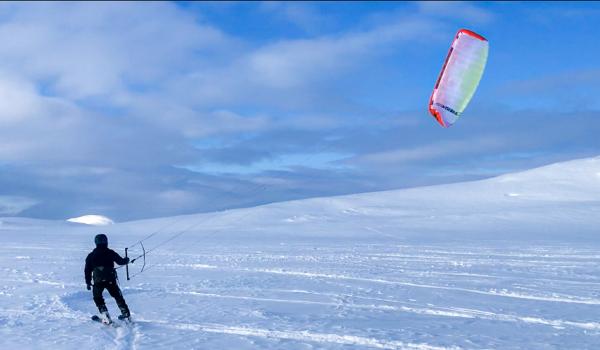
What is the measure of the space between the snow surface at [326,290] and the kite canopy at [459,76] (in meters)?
3.80

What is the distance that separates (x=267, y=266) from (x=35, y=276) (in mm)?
5410

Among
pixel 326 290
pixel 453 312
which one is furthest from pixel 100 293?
pixel 453 312

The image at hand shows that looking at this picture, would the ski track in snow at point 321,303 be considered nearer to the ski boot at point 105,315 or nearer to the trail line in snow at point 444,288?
the trail line in snow at point 444,288

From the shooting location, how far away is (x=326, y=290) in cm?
1147

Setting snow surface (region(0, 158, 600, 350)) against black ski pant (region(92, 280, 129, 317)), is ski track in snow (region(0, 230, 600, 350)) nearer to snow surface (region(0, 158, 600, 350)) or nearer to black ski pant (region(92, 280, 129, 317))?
snow surface (region(0, 158, 600, 350))

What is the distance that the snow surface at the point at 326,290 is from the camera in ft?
25.3

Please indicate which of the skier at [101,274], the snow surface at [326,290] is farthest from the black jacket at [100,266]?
the snow surface at [326,290]

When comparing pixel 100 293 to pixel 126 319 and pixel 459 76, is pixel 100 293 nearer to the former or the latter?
pixel 126 319

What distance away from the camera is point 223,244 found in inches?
875

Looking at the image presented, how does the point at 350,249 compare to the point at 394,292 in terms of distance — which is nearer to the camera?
the point at 394,292

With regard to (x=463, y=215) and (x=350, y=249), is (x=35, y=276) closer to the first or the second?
(x=350, y=249)

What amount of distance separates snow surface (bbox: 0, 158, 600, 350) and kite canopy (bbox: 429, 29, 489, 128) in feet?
12.5

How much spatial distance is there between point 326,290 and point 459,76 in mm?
6162

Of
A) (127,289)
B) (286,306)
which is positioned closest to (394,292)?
(286,306)
